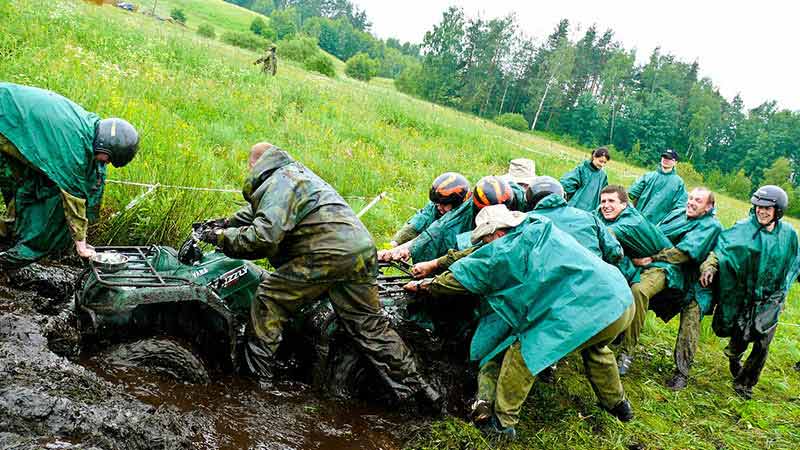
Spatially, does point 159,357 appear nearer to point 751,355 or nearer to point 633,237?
point 633,237

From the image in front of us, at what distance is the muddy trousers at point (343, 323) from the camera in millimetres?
4473

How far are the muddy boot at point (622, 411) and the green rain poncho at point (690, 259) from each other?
1.85 meters

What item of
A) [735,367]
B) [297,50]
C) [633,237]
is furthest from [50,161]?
[297,50]

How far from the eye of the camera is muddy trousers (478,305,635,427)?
4.48m

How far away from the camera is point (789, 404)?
6895mm

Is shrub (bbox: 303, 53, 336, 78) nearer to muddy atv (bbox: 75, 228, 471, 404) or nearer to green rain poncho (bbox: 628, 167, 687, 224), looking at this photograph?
green rain poncho (bbox: 628, 167, 687, 224)

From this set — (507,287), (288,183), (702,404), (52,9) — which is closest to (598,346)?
(507,287)

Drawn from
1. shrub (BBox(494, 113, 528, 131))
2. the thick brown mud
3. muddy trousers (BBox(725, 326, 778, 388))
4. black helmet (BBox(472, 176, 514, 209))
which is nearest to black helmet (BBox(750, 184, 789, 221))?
muddy trousers (BBox(725, 326, 778, 388))

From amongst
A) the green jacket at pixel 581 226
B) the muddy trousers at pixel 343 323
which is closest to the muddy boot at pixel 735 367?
the green jacket at pixel 581 226

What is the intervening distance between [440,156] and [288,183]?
38.3 ft

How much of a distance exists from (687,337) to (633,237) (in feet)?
4.56

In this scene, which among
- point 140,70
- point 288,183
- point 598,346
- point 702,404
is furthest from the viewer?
point 140,70

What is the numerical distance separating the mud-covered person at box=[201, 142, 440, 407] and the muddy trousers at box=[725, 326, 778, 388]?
4.41m

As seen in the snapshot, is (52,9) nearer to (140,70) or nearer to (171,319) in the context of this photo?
(140,70)
